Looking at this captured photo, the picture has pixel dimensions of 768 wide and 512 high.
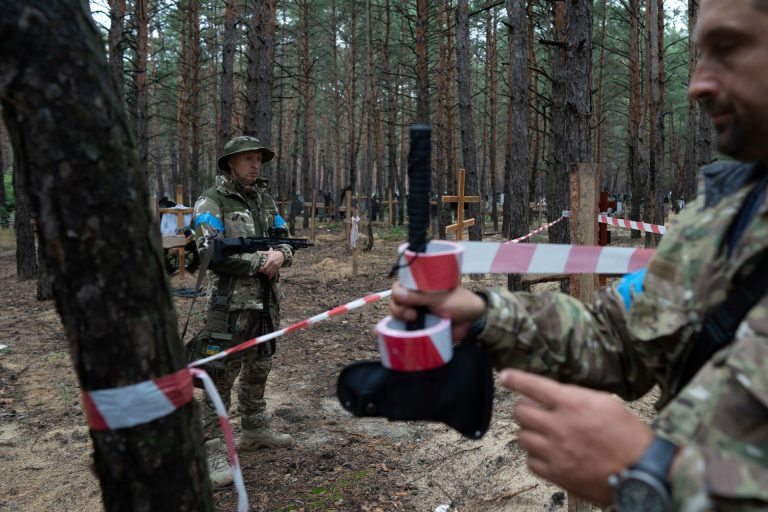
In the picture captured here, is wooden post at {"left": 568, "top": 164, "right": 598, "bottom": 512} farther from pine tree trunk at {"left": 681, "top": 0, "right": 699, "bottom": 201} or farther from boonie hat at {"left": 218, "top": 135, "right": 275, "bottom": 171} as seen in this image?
pine tree trunk at {"left": 681, "top": 0, "right": 699, "bottom": 201}

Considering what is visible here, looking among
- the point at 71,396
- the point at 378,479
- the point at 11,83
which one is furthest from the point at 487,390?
the point at 71,396

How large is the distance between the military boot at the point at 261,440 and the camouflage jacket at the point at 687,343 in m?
3.42

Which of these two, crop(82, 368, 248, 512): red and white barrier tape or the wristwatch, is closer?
the wristwatch

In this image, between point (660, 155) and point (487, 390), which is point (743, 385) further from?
point (660, 155)

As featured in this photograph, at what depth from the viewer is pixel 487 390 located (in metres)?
1.40

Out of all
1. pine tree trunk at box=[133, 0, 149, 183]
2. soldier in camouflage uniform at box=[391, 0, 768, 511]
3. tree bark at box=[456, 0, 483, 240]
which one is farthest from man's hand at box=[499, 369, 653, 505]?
pine tree trunk at box=[133, 0, 149, 183]

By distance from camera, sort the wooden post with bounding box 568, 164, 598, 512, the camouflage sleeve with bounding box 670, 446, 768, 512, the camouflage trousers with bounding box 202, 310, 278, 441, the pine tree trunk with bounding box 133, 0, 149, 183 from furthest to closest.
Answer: the pine tree trunk with bounding box 133, 0, 149, 183, the camouflage trousers with bounding box 202, 310, 278, 441, the wooden post with bounding box 568, 164, 598, 512, the camouflage sleeve with bounding box 670, 446, 768, 512

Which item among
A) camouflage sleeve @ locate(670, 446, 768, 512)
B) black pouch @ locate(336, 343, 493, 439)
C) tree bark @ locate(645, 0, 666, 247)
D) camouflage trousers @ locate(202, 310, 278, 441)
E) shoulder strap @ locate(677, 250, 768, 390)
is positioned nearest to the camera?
camouflage sleeve @ locate(670, 446, 768, 512)

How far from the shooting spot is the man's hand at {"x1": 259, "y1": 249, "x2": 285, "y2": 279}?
13.7ft

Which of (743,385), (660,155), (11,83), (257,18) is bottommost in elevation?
(743,385)

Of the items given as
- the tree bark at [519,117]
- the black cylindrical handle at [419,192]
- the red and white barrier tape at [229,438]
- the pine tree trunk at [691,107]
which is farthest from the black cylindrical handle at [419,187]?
the tree bark at [519,117]

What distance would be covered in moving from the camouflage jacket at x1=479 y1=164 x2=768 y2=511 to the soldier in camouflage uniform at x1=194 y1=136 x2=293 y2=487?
298 cm

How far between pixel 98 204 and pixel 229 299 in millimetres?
3021

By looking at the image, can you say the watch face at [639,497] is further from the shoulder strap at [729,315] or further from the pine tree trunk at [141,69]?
the pine tree trunk at [141,69]
